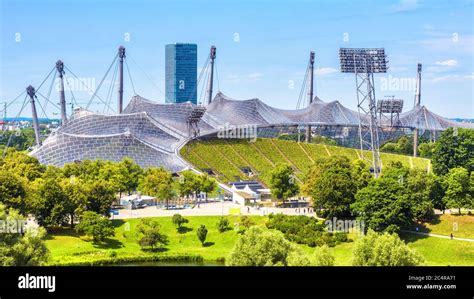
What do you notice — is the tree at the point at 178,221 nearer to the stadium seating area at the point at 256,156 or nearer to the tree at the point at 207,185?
the tree at the point at 207,185

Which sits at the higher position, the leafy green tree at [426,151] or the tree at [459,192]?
the leafy green tree at [426,151]

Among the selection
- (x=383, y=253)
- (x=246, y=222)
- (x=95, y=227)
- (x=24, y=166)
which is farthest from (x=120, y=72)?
(x=383, y=253)

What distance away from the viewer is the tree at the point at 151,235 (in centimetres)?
5700

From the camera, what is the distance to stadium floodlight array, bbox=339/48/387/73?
261ft

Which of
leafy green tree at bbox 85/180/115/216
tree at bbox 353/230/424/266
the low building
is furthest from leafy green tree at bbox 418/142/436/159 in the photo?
tree at bbox 353/230/424/266

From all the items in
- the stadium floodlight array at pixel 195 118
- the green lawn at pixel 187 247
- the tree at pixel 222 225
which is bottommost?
the green lawn at pixel 187 247

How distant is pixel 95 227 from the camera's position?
190ft

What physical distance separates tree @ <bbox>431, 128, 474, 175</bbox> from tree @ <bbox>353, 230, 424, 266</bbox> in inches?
1421

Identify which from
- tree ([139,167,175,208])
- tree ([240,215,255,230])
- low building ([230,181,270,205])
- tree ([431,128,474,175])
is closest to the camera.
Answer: tree ([240,215,255,230])

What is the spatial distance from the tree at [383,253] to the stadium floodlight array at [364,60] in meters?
42.4

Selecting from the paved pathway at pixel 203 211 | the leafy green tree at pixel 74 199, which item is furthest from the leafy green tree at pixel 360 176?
the leafy green tree at pixel 74 199

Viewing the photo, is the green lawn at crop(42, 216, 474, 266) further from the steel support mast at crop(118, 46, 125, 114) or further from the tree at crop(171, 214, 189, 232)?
the steel support mast at crop(118, 46, 125, 114)

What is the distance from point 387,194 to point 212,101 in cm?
7217

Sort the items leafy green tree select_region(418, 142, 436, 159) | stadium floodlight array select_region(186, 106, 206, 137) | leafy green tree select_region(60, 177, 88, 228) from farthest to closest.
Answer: leafy green tree select_region(418, 142, 436, 159) < stadium floodlight array select_region(186, 106, 206, 137) < leafy green tree select_region(60, 177, 88, 228)
